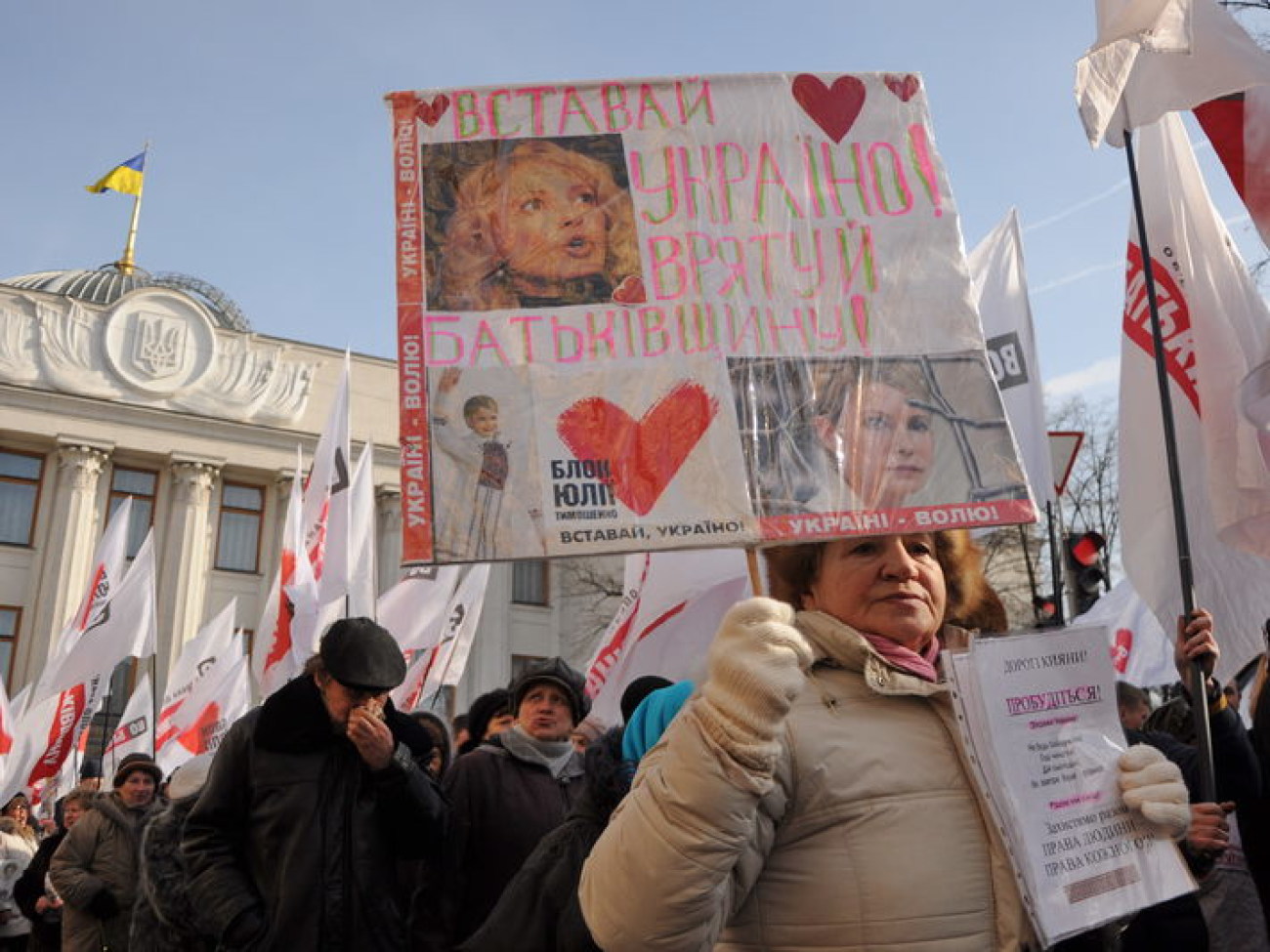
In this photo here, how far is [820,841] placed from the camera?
1.84 m

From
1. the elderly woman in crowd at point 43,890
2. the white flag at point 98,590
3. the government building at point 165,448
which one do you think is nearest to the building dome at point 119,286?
the government building at point 165,448

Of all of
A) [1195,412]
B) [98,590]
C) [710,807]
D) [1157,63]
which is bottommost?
[710,807]

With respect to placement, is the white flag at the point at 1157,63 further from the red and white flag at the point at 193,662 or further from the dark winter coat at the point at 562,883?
the red and white flag at the point at 193,662

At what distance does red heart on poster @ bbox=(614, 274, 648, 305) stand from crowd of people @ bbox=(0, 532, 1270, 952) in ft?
2.99

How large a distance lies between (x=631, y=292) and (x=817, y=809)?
164 centimetres

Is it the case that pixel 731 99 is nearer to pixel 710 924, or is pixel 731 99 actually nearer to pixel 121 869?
pixel 710 924

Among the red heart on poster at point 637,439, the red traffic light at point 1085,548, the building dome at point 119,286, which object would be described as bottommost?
the red heart on poster at point 637,439

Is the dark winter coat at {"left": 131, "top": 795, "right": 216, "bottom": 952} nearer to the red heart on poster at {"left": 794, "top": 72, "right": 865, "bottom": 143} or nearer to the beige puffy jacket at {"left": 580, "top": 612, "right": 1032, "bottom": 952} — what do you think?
the beige puffy jacket at {"left": 580, "top": 612, "right": 1032, "bottom": 952}

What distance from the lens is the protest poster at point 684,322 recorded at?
286 centimetres

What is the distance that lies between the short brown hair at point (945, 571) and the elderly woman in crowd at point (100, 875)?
18.5 feet

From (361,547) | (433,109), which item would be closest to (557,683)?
(433,109)

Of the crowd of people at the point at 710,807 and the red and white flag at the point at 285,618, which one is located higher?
the red and white flag at the point at 285,618

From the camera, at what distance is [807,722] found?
189 cm

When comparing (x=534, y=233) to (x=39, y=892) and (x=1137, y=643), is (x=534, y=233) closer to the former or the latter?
(x=39, y=892)
